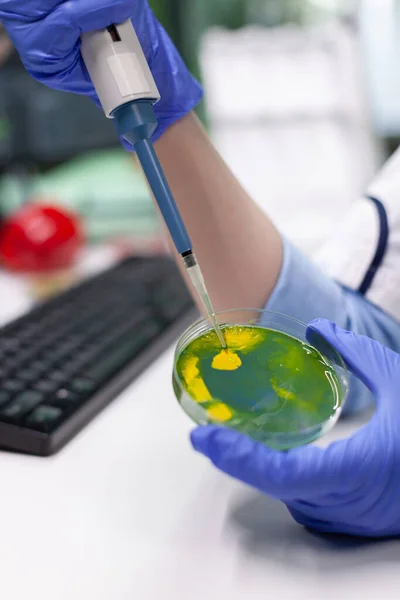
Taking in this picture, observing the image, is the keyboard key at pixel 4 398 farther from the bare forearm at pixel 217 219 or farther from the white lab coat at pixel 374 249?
the white lab coat at pixel 374 249

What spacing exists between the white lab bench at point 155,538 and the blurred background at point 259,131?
986mm

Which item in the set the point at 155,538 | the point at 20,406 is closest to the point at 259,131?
the point at 20,406

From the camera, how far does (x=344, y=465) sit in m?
0.40

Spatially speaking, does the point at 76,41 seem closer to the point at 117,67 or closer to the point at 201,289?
the point at 117,67

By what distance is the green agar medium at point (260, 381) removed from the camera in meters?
0.40

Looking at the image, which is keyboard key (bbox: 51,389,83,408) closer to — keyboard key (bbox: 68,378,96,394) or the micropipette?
keyboard key (bbox: 68,378,96,394)

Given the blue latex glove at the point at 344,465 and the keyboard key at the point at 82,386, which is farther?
the keyboard key at the point at 82,386

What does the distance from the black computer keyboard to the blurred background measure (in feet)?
1.85

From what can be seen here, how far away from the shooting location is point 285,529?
0.46m

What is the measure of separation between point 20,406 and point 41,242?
69 cm

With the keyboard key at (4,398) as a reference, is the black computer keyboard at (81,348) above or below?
below

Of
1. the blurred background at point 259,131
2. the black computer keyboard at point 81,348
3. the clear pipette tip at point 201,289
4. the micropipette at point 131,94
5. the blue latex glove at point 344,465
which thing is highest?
the micropipette at point 131,94

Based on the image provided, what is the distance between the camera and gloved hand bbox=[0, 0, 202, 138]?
1.47 ft

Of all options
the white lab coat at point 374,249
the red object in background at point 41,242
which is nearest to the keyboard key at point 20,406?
the white lab coat at point 374,249
